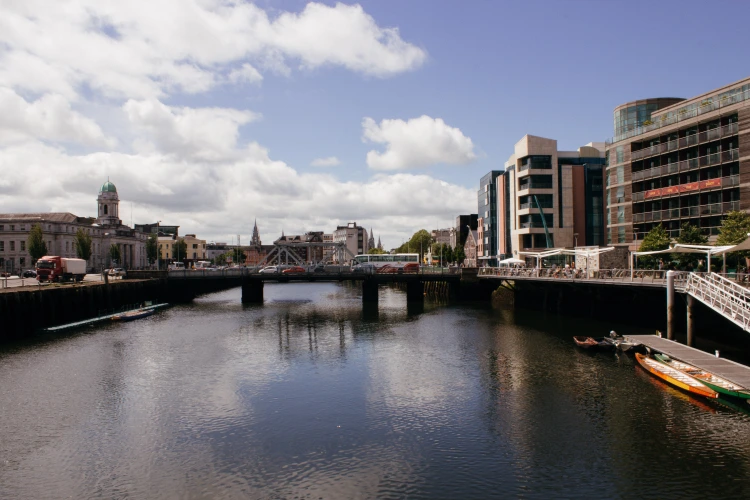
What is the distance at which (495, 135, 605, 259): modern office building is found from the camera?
379ft

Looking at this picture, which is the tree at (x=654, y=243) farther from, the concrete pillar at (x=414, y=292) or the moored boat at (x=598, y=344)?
the concrete pillar at (x=414, y=292)

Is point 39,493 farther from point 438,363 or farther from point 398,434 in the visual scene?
point 438,363

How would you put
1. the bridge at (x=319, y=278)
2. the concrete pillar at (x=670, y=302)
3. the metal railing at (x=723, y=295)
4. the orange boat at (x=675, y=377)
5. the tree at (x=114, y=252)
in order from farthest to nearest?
1. the tree at (x=114, y=252)
2. the bridge at (x=319, y=278)
3. the concrete pillar at (x=670, y=302)
4. the metal railing at (x=723, y=295)
5. the orange boat at (x=675, y=377)

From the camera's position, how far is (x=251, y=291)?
106m

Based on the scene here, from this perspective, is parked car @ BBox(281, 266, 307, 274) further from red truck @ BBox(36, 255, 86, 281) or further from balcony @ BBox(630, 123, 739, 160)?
balcony @ BBox(630, 123, 739, 160)

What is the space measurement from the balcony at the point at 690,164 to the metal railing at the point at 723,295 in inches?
1214

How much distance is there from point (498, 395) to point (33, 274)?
111 meters

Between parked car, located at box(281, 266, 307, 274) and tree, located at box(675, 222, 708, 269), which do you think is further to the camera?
parked car, located at box(281, 266, 307, 274)

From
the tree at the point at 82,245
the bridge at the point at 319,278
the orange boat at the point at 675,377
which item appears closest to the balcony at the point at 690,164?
the bridge at the point at 319,278

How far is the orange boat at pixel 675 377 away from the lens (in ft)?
105

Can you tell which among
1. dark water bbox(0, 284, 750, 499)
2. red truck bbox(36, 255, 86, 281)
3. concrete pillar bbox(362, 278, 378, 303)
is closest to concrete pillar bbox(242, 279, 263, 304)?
concrete pillar bbox(362, 278, 378, 303)

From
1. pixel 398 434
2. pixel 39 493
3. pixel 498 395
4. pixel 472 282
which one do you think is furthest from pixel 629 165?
pixel 39 493

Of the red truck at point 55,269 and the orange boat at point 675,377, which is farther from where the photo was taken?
the red truck at point 55,269

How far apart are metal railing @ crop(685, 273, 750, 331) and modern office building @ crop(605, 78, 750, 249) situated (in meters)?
30.3
